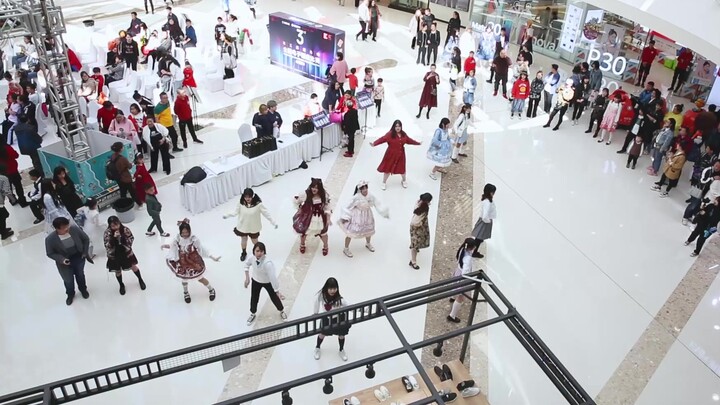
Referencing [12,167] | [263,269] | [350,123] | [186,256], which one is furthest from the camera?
[350,123]

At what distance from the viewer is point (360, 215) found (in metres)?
8.42

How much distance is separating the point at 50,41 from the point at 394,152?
5657 millimetres

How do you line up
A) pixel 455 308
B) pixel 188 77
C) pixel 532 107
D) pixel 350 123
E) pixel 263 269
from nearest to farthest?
pixel 263 269
pixel 455 308
pixel 350 123
pixel 188 77
pixel 532 107

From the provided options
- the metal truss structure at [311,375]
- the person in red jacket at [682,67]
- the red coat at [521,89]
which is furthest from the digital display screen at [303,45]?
the metal truss structure at [311,375]

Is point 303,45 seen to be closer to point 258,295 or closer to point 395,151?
point 395,151

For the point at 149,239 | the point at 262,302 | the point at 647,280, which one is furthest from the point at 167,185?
the point at 647,280

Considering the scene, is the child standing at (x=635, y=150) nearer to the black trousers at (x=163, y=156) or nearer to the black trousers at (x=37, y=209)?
the black trousers at (x=163, y=156)

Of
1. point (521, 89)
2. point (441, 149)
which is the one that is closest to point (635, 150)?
point (521, 89)

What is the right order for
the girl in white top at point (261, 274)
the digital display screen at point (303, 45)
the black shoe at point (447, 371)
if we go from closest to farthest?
1. the black shoe at point (447, 371)
2. the girl in white top at point (261, 274)
3. the digital display screen at point (303, 45)

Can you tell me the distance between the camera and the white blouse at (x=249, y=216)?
26.1 ft

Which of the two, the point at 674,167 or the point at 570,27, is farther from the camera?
the point at 570,27

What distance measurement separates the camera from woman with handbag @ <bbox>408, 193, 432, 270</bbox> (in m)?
8.00

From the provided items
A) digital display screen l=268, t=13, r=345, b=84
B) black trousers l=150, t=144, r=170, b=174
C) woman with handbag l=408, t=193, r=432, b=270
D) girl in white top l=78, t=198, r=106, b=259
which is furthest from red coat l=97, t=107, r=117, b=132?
woman with handbag l=408, t=193, r=432, b=270

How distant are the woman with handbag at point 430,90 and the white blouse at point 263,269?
7.14 meters
